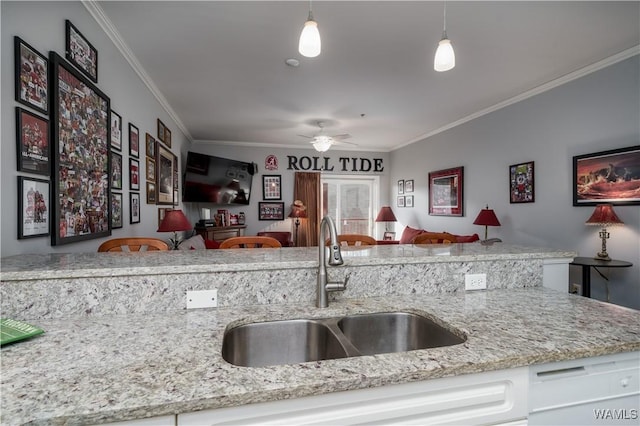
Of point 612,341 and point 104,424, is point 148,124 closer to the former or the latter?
point 104,424

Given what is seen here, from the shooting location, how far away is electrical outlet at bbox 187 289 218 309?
1155mm

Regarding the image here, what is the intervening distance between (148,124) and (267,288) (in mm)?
2829

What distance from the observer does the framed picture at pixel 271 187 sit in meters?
6.40

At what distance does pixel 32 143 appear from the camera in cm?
150

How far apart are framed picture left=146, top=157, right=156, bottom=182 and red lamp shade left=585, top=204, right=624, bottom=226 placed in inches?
164

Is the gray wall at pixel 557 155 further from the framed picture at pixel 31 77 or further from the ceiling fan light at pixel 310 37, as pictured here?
the framed picture at pixel 31 77

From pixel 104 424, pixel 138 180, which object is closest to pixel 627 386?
pixel 104 424

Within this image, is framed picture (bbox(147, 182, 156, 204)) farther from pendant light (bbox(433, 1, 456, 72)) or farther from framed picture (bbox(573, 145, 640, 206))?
framed picture (bbox(573, 145, 640, 206))

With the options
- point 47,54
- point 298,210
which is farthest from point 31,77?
point 298,210

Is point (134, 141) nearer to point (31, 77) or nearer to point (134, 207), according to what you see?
point (134, 207)

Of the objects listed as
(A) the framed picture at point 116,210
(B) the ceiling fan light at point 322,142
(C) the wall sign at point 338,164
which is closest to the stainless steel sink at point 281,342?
(A) the framed picture at point 116,210

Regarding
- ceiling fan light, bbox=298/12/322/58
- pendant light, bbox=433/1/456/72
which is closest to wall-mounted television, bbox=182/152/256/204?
ceiling fan light, bbox=298/12/322/58

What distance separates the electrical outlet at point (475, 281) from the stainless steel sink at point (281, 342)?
28.0 inches

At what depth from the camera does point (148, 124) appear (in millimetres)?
3260
